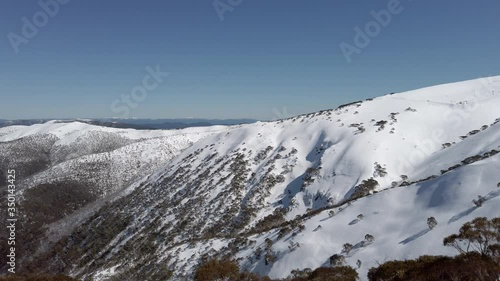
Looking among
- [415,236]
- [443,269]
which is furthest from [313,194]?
[443,269]

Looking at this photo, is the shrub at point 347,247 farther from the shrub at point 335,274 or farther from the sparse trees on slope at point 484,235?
the sparse trees on slope at point 484,235

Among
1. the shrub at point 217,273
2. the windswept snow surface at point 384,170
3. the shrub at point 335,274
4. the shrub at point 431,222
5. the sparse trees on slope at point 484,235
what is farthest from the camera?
the windswept snow surface at point 384,170

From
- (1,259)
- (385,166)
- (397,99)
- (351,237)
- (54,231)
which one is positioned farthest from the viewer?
(397,99)

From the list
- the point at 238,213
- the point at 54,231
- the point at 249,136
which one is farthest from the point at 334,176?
the point at 54,231

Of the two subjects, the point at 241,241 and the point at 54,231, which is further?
the point at 54,231

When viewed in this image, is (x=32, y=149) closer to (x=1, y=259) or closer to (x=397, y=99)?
(x=1, y=259)

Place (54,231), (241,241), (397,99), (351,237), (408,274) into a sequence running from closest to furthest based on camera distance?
(408,274) → (351,237) → (241,241) → (54,231) → (397,99)

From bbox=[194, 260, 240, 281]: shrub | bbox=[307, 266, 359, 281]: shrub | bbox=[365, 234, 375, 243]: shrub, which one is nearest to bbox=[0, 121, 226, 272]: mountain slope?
bbox=[194, 260, 240, 281]: shrub

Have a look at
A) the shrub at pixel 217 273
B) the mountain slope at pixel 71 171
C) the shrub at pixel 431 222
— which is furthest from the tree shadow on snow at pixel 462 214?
the mountain slope at pixel 71 171

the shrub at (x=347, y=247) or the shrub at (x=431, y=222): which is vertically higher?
the shrub at (x=431, y=222)
